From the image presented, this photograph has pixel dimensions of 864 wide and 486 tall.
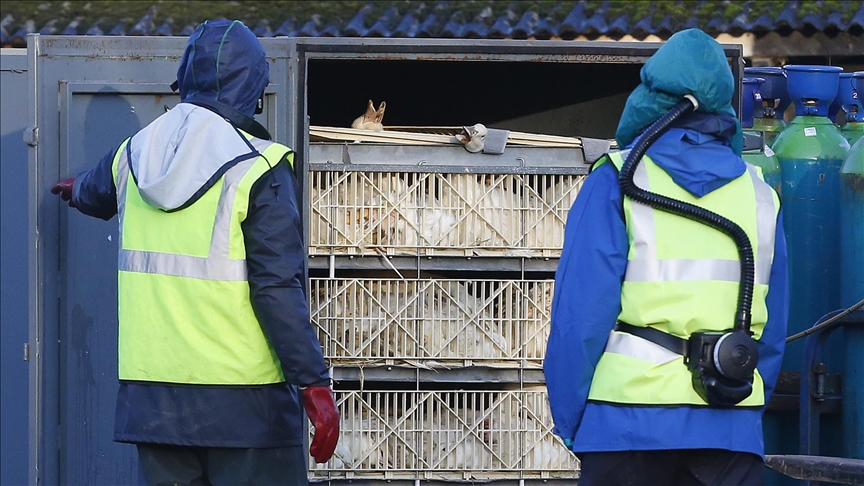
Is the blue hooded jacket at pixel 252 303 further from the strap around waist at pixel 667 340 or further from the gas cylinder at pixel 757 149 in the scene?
the gas cylinder at pixel 757 149

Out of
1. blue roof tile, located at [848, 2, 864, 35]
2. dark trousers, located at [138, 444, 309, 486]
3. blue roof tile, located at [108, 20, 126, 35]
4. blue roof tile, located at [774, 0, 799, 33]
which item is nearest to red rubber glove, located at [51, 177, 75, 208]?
dark trousers, located at [138, 444, 309, 486]

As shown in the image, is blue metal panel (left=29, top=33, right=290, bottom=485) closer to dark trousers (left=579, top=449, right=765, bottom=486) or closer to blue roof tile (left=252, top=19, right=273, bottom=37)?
dark trousers (left=579, top=449, right=765, bottom=486)

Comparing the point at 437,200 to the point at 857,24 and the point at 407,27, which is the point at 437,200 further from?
the point at 857,24

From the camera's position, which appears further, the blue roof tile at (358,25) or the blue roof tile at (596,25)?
the blue roof tile at (358,25)

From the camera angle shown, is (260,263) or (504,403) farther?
(504,403)

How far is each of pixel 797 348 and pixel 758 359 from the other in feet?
A: 6.54

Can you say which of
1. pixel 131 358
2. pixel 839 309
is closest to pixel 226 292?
pixel 131 358

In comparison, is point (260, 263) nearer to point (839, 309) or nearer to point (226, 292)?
point (226, 292)

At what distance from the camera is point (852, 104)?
4.81 meters

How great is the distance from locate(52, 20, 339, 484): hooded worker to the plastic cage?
0.83m

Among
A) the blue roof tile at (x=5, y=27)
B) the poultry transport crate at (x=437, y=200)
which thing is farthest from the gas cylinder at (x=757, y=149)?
the blue roof tile at (x=5, y=27)

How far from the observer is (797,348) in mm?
4691

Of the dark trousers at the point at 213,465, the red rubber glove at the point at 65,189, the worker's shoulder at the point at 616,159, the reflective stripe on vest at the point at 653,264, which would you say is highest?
the worker's shoulder at the point at 616,159

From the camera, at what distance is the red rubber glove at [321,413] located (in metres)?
3.18
